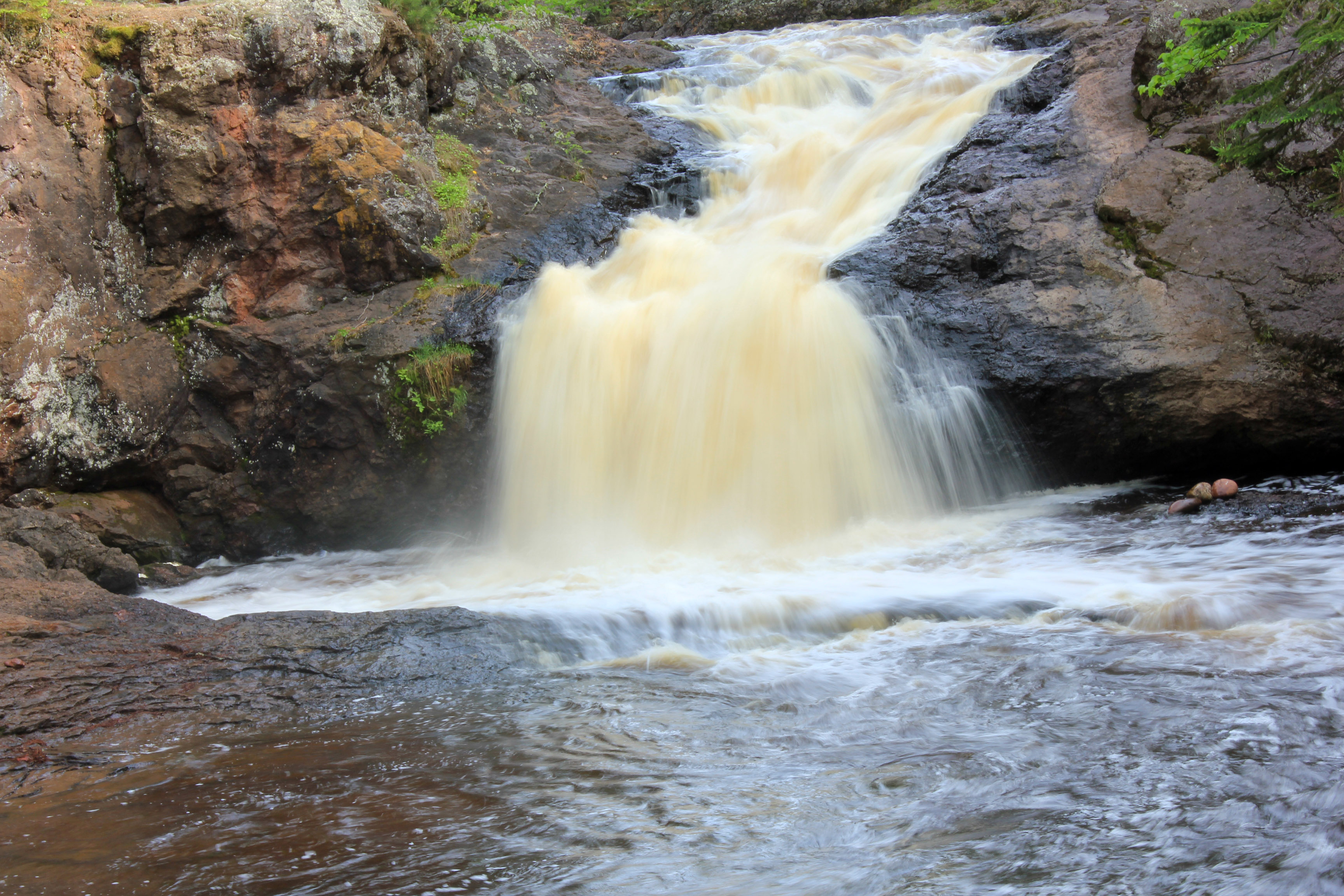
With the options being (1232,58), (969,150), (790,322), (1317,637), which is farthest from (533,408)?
(1232,58)

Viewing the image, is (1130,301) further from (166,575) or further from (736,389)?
(166,575)

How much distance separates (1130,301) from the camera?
6.45 meters

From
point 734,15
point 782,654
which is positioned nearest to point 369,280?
point 782,654

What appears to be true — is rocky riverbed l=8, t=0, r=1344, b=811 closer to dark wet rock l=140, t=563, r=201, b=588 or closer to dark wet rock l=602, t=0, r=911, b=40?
dark wet rock l=140, t=563, r=201, b=588

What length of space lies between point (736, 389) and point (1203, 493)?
343 centimetres

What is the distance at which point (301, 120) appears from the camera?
7.99 metres

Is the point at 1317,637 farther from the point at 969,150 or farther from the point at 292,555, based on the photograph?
the point at 292,555

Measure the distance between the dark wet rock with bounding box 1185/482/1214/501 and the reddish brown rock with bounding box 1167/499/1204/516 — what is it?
1.8 inches

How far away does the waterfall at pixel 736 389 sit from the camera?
6.61m

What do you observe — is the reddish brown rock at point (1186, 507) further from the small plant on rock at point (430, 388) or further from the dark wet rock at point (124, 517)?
the dark wet rock at point (124, 517)

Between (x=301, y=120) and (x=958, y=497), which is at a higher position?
(x=301, y=120)

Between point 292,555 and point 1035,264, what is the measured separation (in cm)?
697

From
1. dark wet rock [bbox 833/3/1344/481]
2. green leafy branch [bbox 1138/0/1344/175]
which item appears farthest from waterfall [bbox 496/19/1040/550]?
green leafy branch [bbox 1138/0/1344/175]

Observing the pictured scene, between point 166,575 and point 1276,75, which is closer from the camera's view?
point 1276,75
